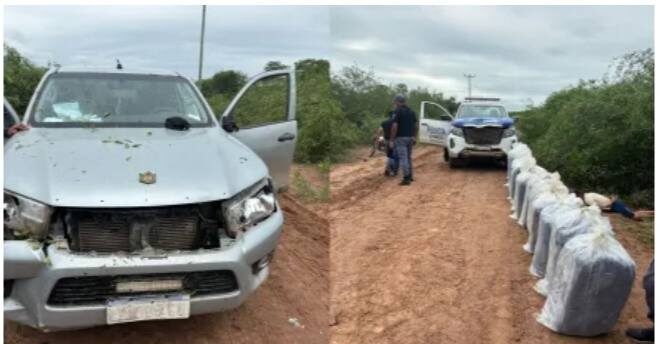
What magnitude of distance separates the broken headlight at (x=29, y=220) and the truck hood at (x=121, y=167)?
0.15ft

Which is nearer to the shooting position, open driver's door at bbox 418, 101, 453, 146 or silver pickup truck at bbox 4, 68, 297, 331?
silver pickup truck at bbox 4, 68, 297, 331

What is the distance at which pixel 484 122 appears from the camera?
41.7 ft

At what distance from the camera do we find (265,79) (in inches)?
206

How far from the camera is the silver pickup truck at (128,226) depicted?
3.15 m

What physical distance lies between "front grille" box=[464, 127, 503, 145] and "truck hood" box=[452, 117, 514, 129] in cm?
10

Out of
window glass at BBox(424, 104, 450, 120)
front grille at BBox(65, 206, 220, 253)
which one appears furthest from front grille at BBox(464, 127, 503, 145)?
front grille at BBox(65, 206, 220, 253)

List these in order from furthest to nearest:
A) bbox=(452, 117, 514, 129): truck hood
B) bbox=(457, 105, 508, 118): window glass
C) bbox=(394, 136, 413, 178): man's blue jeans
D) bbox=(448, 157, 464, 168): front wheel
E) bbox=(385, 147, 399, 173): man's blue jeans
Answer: bbox=(448, 157, 464, 168): front wheel, bbox=(457, 105, 508, 118): window glass, bbox=(452, 117, 514, 129): truck hood, bbox=(385, 147, 399, 173): man's blue jeans, bbox=(394, 136, 413, 178): man's blue jeans

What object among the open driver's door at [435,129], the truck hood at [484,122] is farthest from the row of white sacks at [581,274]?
the open driver's door at [435,129]

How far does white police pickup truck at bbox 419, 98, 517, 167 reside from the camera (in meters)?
12.8

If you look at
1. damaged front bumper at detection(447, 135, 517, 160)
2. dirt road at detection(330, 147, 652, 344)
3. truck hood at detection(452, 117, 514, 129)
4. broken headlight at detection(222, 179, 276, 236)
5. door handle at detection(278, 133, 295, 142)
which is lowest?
dirt road at detection(330, 147, 652, 344)

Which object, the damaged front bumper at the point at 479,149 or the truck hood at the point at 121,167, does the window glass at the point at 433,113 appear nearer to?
the damaged front bumper at the point at 479,149

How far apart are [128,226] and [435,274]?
9.65 feet

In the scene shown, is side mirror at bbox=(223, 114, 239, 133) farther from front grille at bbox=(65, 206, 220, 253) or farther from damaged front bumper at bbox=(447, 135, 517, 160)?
damaged front bumper at bbox=(447, 135, 517, 160)

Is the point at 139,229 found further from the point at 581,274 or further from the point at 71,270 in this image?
the point at 581,274
